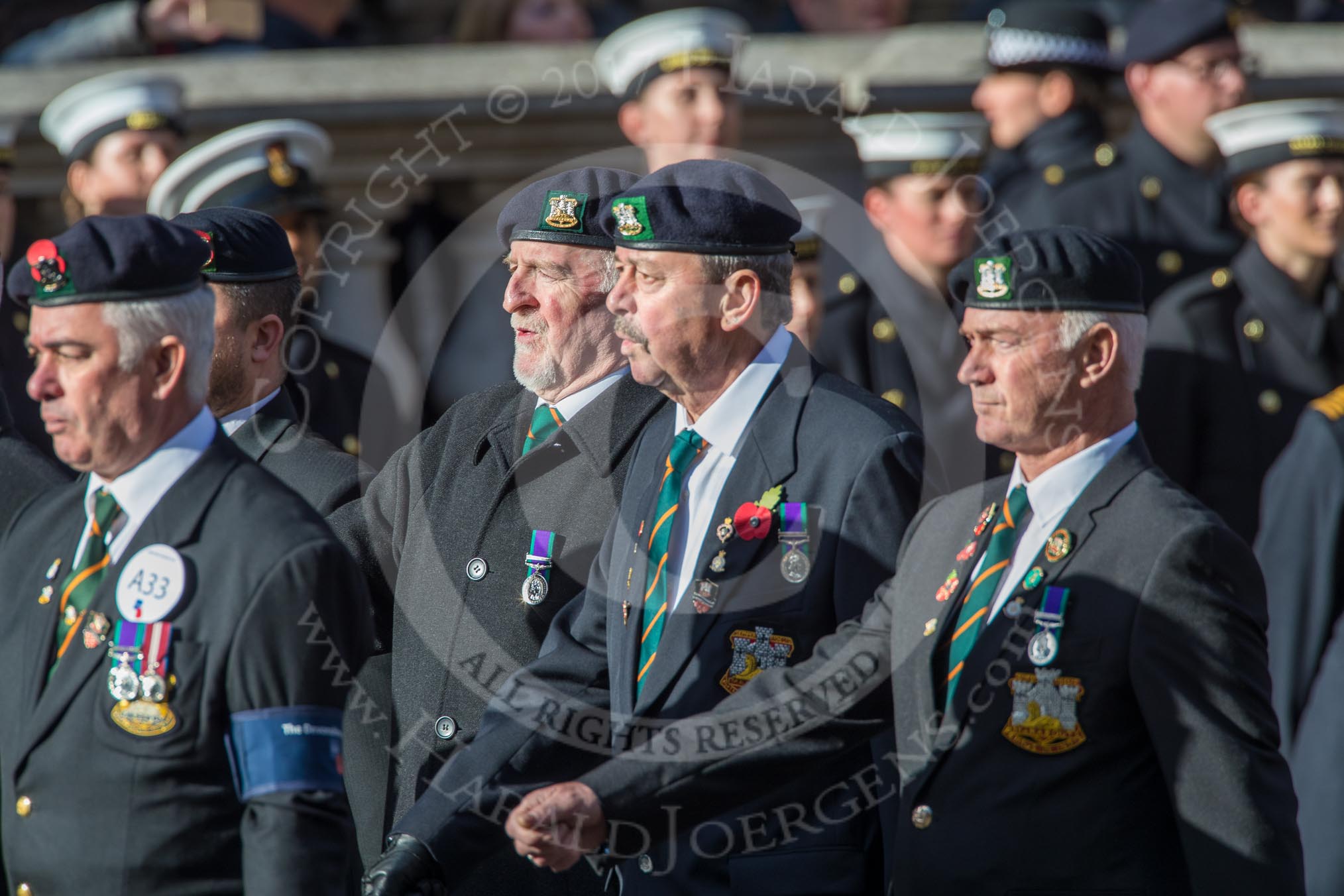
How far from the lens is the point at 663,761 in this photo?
4.34 m

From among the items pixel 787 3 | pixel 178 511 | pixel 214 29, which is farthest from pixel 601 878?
pixel 787 3

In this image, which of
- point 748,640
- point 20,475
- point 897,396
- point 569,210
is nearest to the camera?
point 748,640

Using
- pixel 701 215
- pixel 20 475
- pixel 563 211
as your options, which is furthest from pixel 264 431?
pixel 701 215

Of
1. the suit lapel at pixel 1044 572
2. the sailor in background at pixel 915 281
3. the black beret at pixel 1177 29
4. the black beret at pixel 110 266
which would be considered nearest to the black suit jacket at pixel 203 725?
the black beret at pixel 110 266

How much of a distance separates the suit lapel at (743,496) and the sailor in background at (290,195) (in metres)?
2.60

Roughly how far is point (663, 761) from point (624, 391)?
1.04 meters

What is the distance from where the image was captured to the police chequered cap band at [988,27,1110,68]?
26.2ft

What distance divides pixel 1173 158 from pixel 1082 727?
13.5 feet

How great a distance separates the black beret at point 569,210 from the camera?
4.96 metres

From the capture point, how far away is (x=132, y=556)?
12.6 feet

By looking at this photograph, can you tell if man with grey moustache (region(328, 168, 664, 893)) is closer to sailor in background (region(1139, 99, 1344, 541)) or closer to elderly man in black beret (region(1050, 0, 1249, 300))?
sailor in background (region(1139, 99, 1344, 541))

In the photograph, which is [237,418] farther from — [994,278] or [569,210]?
[994,278]

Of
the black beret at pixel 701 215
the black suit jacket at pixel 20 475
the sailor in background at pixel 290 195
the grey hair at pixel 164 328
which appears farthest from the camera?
the sailor in background at pixel 290 195

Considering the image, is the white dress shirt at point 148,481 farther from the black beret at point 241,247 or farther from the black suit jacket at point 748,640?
the black beret at point 241,247
